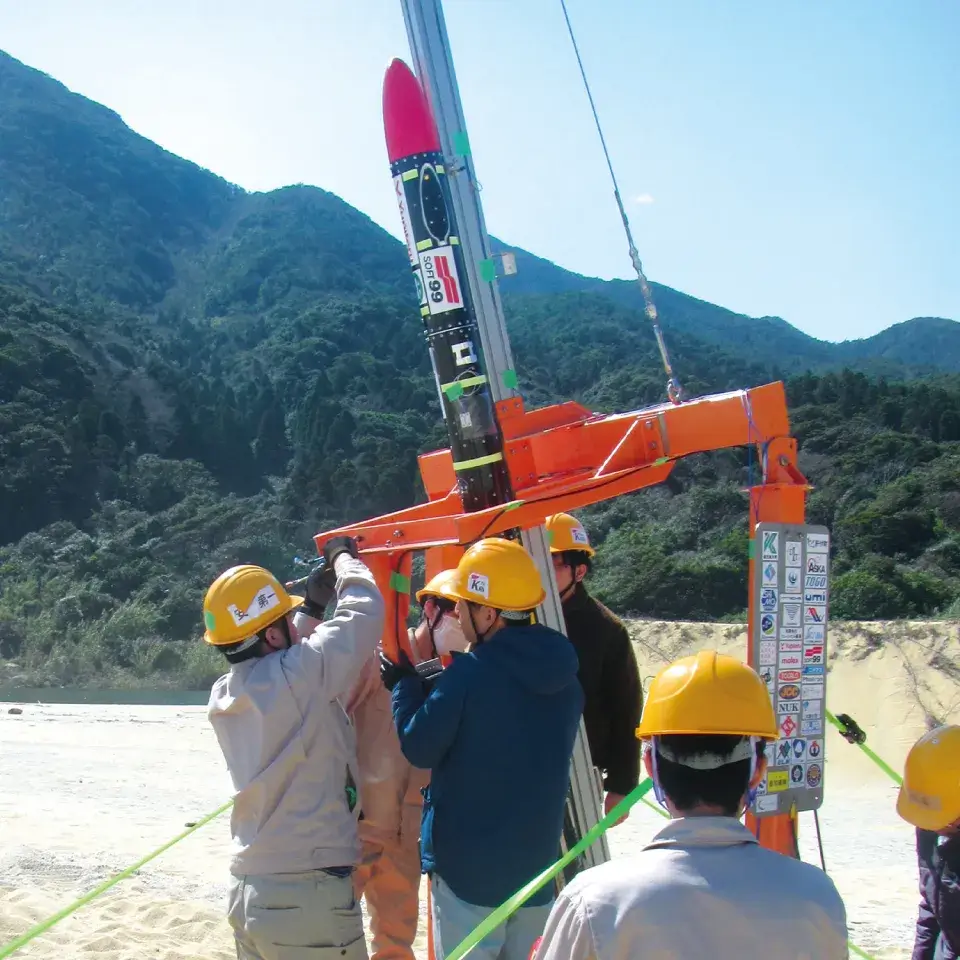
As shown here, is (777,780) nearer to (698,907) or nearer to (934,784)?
(934,784)

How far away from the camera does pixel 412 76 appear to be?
462 centimetres

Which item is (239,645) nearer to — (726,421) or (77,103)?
(726,421)

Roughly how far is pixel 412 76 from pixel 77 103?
475ft

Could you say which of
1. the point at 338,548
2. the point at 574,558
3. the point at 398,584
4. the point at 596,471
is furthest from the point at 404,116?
the point at 574,558

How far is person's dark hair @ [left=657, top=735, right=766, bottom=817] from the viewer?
1997mm

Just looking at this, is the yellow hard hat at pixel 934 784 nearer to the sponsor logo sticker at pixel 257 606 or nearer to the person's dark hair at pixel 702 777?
the person's dark hair at pixel 702 777

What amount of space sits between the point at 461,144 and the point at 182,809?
9.16m

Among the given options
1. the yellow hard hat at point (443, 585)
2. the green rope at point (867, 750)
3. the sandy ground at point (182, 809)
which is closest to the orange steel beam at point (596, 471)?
the yellow hard hat at point (443, 585)

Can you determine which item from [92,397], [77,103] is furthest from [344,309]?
[77,103]

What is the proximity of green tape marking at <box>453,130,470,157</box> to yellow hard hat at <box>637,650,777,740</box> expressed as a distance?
3.23 metres

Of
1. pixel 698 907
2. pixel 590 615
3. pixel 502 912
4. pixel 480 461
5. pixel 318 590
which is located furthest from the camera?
pixel 590 615

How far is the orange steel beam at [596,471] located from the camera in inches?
164

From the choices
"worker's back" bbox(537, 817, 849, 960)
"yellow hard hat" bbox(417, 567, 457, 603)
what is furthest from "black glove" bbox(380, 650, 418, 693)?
"worker's back" bbox(537, 817, 849, 960)

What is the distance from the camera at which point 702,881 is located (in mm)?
1870
